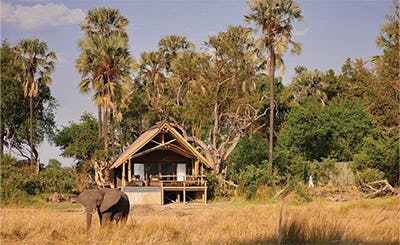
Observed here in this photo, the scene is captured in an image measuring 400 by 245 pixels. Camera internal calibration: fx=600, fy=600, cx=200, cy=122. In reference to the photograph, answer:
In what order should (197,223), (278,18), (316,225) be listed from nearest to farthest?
(316,225), (197,223), (278,18)

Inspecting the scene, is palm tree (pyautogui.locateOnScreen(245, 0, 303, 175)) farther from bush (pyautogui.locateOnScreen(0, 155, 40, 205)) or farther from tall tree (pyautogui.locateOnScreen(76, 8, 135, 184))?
bush (pyautogui.locateOnScreen(0, 155, 40, 205))

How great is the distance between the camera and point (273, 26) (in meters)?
36.5

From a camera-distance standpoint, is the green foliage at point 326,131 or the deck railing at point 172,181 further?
the green foliage at point 326,131

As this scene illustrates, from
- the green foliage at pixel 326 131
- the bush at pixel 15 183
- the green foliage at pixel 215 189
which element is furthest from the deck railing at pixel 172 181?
the green foliage at pixel 326 131

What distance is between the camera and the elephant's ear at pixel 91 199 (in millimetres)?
14688

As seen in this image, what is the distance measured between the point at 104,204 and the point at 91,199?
35 centimetres

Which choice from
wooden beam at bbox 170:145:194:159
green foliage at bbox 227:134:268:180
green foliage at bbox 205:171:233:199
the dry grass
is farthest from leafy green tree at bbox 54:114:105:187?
the dry grass

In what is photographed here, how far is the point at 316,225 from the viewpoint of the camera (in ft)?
35.8

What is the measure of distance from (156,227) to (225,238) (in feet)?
6.90

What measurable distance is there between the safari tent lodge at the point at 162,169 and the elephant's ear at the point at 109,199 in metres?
16.1

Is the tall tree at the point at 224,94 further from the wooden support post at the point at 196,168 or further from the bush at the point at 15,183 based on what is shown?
the bush at the point at 15,183

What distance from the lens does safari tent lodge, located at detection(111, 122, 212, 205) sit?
3194 cm

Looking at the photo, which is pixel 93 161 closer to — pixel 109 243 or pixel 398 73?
pixel 398 73

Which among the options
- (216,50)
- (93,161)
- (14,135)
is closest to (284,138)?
(216,50)
